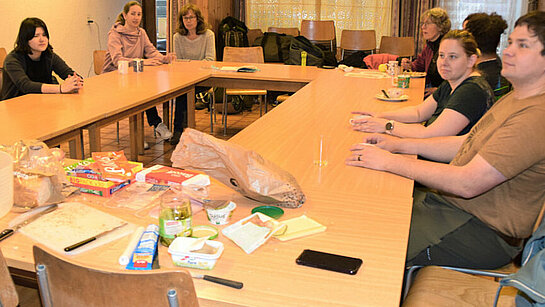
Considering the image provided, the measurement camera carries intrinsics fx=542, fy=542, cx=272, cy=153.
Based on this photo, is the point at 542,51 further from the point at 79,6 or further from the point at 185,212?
the point at 79,6

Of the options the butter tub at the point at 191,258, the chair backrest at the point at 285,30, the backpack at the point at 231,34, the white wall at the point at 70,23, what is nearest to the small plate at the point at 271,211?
the butter tub at the point at 191,258

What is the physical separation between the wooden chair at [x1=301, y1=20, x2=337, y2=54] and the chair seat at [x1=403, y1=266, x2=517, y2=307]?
5.42m

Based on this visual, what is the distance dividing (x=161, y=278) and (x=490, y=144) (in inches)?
45.2

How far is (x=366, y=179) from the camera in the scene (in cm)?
192

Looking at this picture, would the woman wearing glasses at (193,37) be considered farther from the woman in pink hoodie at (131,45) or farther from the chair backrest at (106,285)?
the chair backrest at (106,285)

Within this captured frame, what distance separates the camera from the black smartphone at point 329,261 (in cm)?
125

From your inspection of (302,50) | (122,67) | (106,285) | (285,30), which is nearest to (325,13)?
(285,30)

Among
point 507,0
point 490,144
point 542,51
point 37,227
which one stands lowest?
point 37,227

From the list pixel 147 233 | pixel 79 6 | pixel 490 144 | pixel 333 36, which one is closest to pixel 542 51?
pixel 490 144

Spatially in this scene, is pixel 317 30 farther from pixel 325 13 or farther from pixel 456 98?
pixel 456 98

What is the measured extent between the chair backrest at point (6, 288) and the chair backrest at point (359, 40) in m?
5.88

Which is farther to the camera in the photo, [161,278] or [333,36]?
Result: [333,36]

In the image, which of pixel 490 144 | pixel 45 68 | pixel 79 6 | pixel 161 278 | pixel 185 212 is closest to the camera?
pixel 161 278

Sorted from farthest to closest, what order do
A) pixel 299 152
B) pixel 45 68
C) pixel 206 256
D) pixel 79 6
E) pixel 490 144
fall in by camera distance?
pixel 79 6, pixel 45 68, pixel 299 152, pixel 490 144, pixel 206 256
